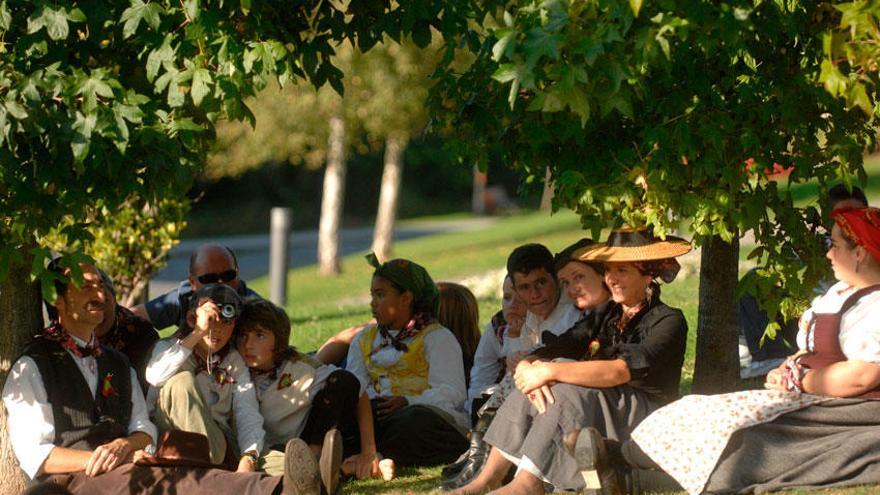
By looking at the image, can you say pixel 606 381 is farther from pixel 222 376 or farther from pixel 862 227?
pixel 222 376

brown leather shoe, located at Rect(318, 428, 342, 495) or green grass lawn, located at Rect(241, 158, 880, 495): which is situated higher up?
brown leather shoe, located at Rect(318, 428, 342, 495)

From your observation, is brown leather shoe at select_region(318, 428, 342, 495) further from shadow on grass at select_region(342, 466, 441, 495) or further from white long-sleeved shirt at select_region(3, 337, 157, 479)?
white long-sleeved shirt at select_region(3, 337, 157, 479)

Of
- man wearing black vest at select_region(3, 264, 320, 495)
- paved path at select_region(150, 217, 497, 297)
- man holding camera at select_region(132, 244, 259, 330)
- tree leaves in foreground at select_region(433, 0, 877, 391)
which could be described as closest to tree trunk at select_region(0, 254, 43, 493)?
man wearing black vest at select_region(3, 264, 320, 495)

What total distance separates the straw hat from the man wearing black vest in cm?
168

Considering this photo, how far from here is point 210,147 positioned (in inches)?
280

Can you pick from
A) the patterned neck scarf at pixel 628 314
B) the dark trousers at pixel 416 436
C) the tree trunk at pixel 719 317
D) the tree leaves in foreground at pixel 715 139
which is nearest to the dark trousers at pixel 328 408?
the dark trousers at pixel 416 436

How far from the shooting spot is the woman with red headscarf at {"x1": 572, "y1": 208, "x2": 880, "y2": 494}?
5.76 meters

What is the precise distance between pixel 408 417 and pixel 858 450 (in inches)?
98.2

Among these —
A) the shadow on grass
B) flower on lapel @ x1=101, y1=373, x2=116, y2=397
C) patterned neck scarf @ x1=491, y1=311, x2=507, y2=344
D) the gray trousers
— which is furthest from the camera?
patterned neck scarf @ x1=491, y1=311, x2=507, y2=344

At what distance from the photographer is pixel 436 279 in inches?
802

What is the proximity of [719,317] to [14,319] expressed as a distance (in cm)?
368

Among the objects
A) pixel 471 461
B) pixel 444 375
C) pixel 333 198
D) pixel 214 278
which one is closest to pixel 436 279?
pixel 333 198

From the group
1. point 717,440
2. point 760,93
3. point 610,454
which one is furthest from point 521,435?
point 760,93

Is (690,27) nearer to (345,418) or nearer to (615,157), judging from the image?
(615,157)
